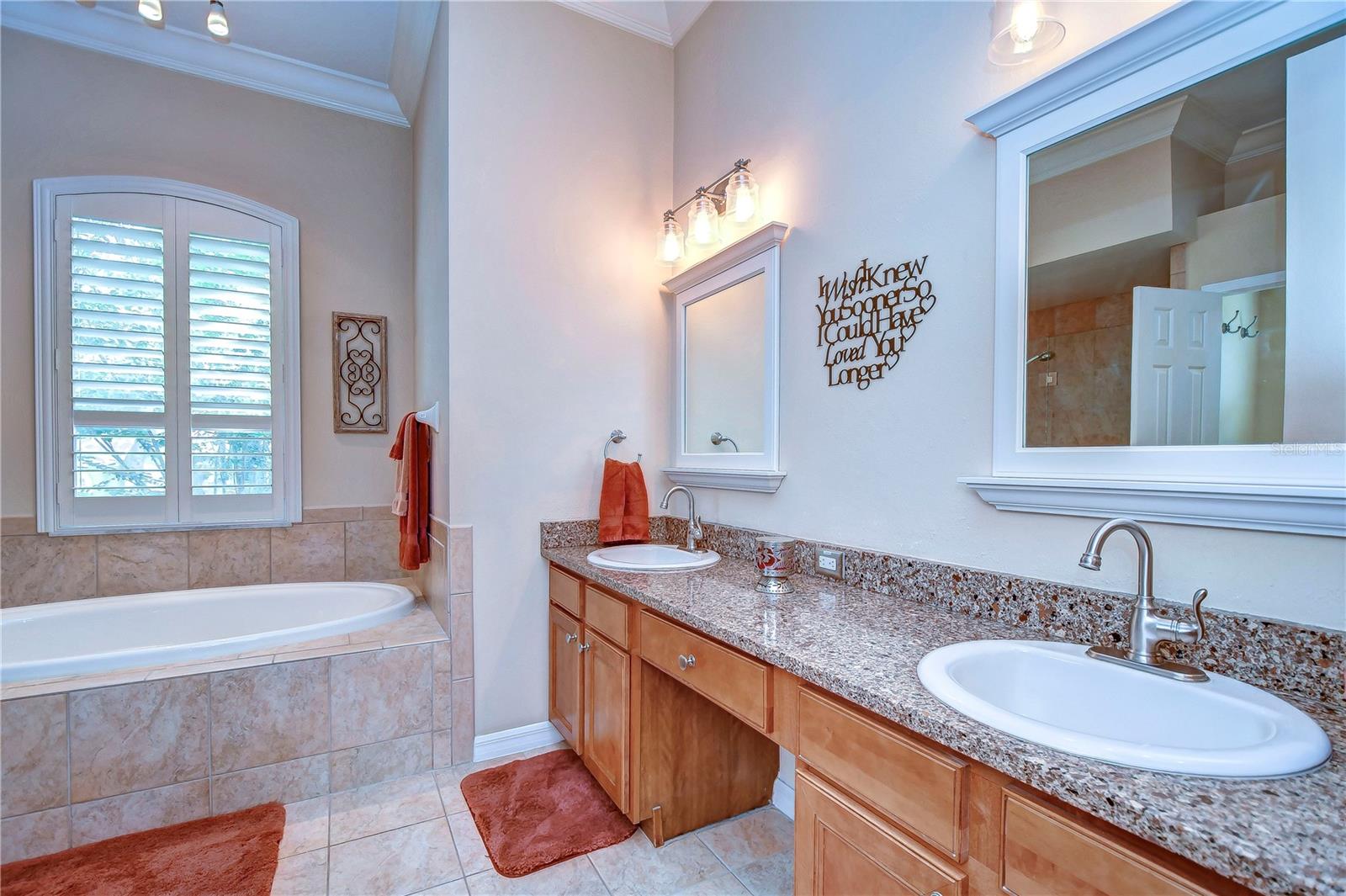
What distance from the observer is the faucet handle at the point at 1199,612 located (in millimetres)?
907

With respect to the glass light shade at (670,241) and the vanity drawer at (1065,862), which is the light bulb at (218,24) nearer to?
the glass light shade at (670,241)

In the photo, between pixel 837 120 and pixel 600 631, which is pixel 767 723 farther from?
pixel 837 120

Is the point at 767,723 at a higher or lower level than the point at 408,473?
lower

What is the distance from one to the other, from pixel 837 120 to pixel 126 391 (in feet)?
10.4

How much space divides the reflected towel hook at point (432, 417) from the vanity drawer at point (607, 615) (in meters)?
0.96

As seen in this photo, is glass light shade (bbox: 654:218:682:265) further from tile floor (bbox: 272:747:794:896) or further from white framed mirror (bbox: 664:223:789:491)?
tile floor (bbox: 272:747:794:896)

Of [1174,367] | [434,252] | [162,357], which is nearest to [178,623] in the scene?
[162,357]

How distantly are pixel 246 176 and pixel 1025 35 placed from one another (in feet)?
11.0

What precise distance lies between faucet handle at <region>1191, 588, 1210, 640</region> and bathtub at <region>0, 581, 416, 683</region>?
2.46 m

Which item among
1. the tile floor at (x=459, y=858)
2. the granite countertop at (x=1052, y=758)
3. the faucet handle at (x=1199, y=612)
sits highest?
the faucet handle at (x=1199, y=612)

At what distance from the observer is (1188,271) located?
3.39 feet

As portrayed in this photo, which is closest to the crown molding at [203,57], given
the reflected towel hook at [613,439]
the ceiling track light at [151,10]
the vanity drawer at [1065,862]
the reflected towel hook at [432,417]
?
the ceiling track light at [151,10]

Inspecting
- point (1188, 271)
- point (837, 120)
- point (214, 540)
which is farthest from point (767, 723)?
point (214, 540)

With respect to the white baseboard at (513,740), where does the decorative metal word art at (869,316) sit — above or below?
above
